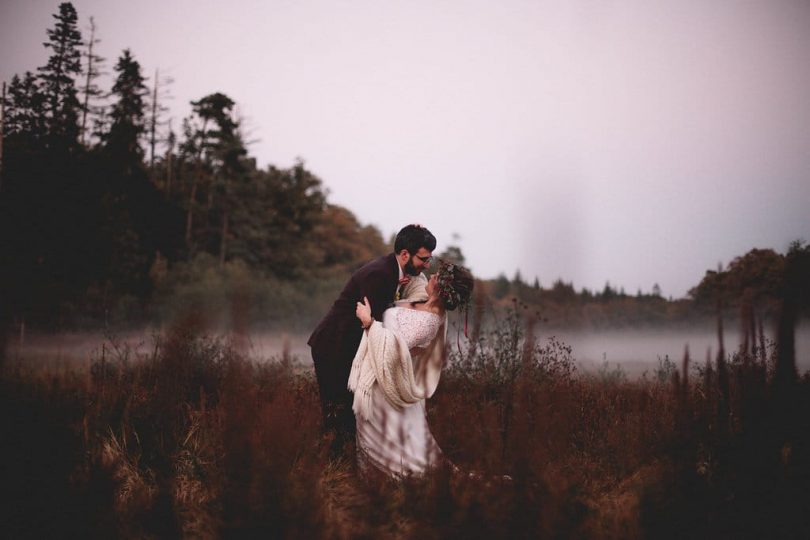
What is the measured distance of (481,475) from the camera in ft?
10.1

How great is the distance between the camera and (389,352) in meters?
4.43

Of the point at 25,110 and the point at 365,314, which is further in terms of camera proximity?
the point at 25,110

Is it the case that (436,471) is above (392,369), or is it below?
below

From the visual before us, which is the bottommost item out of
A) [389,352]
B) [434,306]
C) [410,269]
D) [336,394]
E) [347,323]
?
[336,394]

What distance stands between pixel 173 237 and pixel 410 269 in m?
23.9

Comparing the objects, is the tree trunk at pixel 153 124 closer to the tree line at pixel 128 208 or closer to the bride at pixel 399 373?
the tree line at pixel 128 208

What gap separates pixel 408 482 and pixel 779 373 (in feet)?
7.22

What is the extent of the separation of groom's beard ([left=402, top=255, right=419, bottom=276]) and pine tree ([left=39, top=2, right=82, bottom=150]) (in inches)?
497

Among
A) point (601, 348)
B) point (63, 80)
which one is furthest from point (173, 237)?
point (601, 348)

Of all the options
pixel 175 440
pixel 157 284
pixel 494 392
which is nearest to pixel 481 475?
pixel 175 440

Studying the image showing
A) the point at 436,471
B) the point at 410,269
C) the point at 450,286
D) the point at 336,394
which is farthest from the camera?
the point at 336,394

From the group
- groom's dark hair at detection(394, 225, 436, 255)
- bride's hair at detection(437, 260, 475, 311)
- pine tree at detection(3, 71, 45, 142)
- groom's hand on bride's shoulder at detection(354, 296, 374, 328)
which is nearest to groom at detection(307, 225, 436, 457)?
groom's dark hair at detection(394, 225, 436, 255)

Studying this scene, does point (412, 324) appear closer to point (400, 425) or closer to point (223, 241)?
point (400, 425)

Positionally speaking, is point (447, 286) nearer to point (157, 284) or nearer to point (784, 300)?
point (784, 300)
